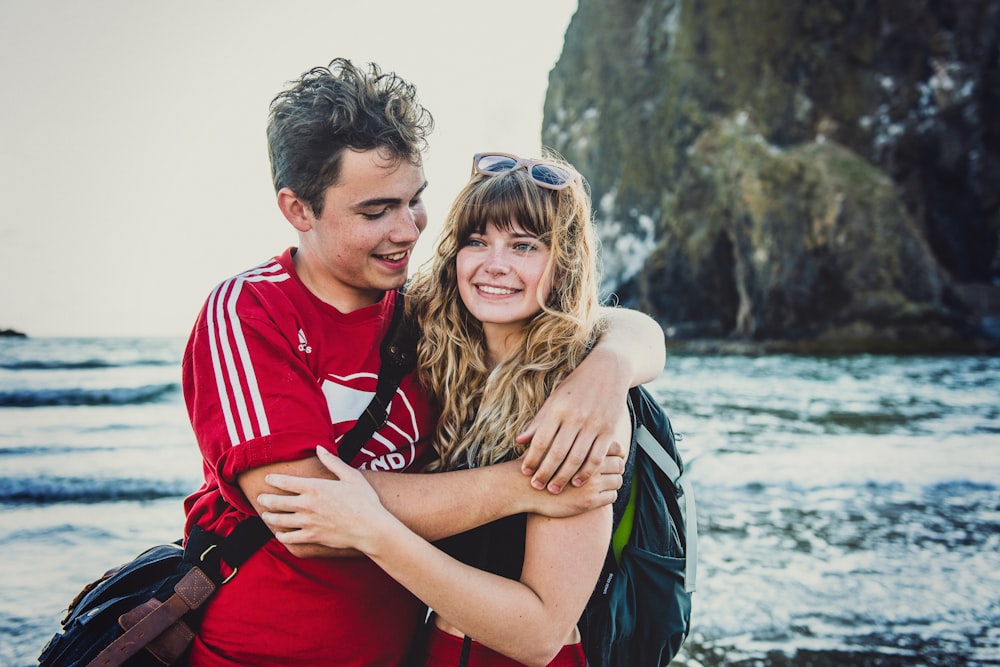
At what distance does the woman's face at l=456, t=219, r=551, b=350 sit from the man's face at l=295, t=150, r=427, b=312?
0.99 feet

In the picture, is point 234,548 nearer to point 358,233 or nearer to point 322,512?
point 322,512

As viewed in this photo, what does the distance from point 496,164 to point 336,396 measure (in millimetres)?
987

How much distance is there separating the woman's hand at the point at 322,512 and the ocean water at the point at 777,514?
9.13ft

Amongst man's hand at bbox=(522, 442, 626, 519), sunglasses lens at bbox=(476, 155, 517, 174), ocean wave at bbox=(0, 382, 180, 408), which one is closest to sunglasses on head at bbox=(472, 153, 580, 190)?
sunglasses lens at bbox=(476, 155, 517, 174)

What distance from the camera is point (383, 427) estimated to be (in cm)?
238

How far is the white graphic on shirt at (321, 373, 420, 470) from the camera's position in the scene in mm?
2273

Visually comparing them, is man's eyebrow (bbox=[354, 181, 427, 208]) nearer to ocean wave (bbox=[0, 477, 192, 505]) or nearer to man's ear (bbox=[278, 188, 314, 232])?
man's ear (bbox=[278, 188, 314, 232])

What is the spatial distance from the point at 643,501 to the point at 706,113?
44.7 m

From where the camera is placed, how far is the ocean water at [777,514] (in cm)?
430

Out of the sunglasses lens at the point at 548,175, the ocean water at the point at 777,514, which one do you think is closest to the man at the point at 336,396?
the sunglasses lens at the point at 548,175

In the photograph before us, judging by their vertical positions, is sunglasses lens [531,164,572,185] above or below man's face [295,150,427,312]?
above

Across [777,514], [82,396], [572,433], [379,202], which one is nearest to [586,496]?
[572,433]

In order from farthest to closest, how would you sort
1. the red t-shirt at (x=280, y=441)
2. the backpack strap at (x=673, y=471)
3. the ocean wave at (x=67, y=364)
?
the ocean wave at (x=67, y=364)
the backpack strap at (x=673, y=471)
the red t-shirt at (x=280, y=441)

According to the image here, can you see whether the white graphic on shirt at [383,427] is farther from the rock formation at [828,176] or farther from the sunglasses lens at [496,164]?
the rock formation at [828,176]
